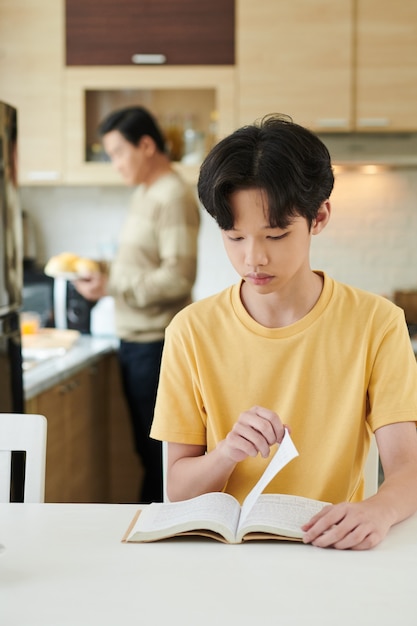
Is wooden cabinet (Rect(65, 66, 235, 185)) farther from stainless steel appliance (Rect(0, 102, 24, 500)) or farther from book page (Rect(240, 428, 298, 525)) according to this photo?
book page (Rect(240, 428, 298, 525))

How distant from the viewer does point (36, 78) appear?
12.3 feet

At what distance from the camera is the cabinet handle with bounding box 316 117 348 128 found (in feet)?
12.1

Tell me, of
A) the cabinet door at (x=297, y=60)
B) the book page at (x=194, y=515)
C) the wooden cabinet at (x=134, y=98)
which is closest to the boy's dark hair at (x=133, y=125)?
the wooden cabinet at (x=134, y=98)

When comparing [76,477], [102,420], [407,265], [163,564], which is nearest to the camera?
[163,564]

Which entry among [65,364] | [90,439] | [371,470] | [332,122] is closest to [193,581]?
[371,470]

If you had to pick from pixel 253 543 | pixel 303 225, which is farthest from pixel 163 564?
pixel 303 225

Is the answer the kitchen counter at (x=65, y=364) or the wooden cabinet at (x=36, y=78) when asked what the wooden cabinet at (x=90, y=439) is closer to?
the kitchen counter at (x=65, y=364)

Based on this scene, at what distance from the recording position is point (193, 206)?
311cm

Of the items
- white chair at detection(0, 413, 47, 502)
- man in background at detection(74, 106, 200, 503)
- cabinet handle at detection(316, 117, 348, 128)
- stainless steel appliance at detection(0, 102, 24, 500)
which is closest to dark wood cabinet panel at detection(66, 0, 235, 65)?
cabinet handle at detection(316, 117, 348, 128)

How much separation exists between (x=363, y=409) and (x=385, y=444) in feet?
0.27

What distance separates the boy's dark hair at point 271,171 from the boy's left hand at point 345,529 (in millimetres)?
412

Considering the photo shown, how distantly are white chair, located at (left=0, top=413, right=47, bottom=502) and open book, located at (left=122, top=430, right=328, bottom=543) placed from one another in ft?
0.94

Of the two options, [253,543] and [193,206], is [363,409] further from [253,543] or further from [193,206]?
[193,206]

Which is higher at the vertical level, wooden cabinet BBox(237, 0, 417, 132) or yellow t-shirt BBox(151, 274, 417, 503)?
wooden cabinet BBox(237, 0, 417, 132)
